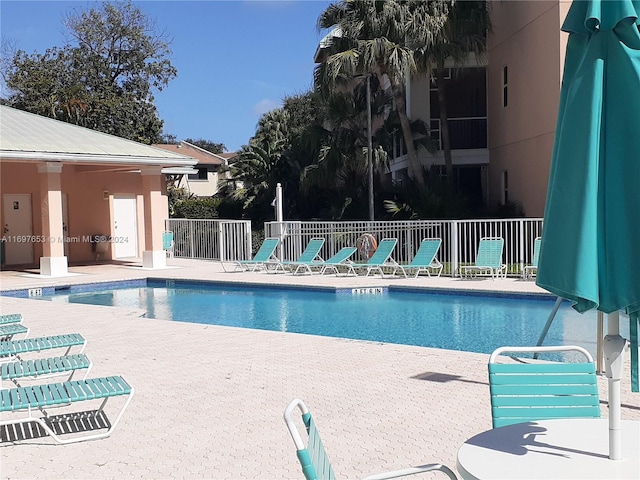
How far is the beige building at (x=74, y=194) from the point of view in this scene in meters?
18.4

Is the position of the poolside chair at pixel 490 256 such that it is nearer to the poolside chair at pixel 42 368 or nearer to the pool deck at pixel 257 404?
the pool deck at pixel 257 404

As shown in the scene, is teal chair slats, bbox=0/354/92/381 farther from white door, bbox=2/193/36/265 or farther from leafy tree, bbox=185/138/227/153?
leafy tree, bbox=185/138/227/153

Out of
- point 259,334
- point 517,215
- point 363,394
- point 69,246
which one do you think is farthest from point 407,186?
point 363,394

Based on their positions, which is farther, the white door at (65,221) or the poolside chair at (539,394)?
the white door at (65,221)

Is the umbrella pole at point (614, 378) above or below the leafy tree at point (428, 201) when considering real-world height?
below

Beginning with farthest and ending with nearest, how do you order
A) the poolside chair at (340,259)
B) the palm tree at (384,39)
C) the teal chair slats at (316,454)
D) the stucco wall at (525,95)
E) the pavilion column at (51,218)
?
the palm tree at (384,39)
the stucco wall at (525,95)
the pavilion column at (51,218)
the poolside chair at (340,259)
the teal chair slats at (316,454)

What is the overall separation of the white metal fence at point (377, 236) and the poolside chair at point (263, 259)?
1.61 feet

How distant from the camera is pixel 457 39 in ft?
71.7

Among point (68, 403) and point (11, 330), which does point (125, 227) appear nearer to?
point (11, 330)

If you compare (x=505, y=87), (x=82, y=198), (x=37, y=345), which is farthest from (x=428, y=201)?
(x=37, y=345)

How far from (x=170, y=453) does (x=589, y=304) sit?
341 centimetres

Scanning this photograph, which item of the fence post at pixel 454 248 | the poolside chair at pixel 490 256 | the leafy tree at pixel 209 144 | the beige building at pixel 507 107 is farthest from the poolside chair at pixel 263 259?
the leafy tree at pixel 209 144

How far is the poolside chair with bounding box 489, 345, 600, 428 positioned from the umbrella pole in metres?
0.71

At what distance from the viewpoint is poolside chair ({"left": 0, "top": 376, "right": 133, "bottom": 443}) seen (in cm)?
493
